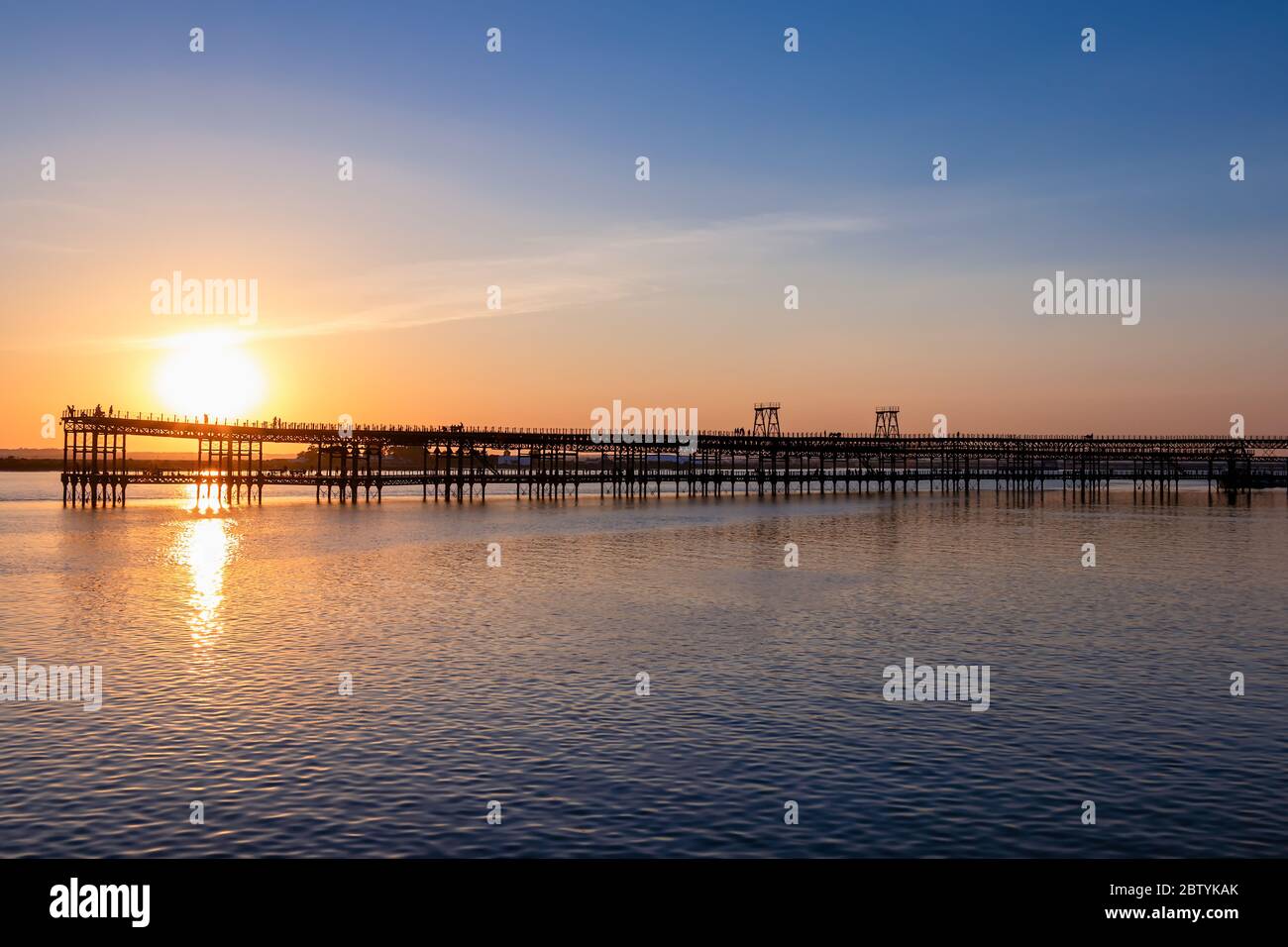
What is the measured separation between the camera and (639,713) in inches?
755

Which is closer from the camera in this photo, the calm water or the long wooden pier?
the calm water

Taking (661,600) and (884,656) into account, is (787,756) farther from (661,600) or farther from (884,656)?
(661,600)

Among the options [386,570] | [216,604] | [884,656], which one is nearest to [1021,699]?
[884,656]

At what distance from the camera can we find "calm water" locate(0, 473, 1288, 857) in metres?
13.0

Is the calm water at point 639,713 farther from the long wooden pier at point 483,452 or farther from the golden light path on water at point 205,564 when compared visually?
the long wooden pier at point 483,452

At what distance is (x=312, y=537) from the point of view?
201 feet

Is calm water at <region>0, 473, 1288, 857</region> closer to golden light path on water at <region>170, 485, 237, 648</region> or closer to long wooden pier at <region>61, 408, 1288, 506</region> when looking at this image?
golden light path on water at <region>170, 485, 237, 648</region>

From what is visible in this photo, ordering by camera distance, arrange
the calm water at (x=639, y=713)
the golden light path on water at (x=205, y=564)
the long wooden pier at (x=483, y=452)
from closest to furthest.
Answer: the calm water at (x=639, y=713), the golden light path on water at (x=205, y=564), the long wooden pier at (x=483, y=452)

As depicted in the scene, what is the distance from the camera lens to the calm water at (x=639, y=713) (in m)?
13.0

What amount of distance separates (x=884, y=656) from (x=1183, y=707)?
6.80m

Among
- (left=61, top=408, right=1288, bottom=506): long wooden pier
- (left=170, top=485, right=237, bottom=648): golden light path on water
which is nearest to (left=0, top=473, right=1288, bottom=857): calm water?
(left=170, top=485, right=237, bottom=648): golden light path on water

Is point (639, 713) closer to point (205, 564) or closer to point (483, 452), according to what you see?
point (205, 564)

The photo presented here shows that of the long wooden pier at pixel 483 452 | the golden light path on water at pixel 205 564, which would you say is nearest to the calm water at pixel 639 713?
the golden light path on water at pixel 205 564

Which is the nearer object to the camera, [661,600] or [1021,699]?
[1021,699]
